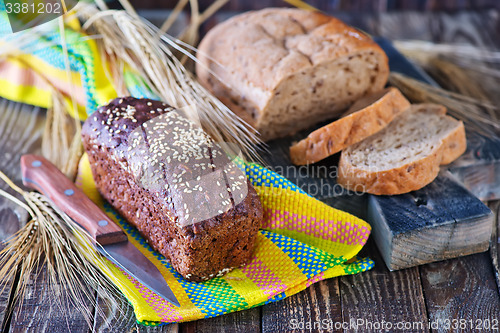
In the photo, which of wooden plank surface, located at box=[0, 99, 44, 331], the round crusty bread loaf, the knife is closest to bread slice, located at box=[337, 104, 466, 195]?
the round crusty bread loaf

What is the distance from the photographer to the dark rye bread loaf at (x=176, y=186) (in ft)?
6.80

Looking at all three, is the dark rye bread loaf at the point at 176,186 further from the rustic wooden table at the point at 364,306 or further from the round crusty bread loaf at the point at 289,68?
the round crusty bread loaf at the point at 289,68

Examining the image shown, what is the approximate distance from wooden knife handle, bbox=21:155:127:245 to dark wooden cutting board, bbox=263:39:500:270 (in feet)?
2.67

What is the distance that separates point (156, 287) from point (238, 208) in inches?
16.4

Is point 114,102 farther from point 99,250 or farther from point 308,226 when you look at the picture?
point 308,226

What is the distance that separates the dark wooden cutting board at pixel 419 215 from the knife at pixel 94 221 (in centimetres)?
77

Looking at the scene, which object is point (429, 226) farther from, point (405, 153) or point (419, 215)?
point (405, 153)

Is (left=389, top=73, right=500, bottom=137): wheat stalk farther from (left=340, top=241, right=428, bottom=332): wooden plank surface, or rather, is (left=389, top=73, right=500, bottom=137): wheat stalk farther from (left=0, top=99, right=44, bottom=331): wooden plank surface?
(left=0, top=99, right=44, bottom=331): wooden plank surface

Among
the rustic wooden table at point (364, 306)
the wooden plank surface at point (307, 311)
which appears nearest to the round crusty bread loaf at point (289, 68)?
the rustic wooden table at point (364, 306)

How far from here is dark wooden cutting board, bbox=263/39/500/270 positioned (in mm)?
2266

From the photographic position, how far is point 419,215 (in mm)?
2316

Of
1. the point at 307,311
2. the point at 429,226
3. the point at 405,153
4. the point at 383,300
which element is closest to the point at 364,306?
the point at 383,300

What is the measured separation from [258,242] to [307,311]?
0.36 m

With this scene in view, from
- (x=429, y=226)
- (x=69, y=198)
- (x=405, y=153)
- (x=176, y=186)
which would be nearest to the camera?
(x=176, y=186)
